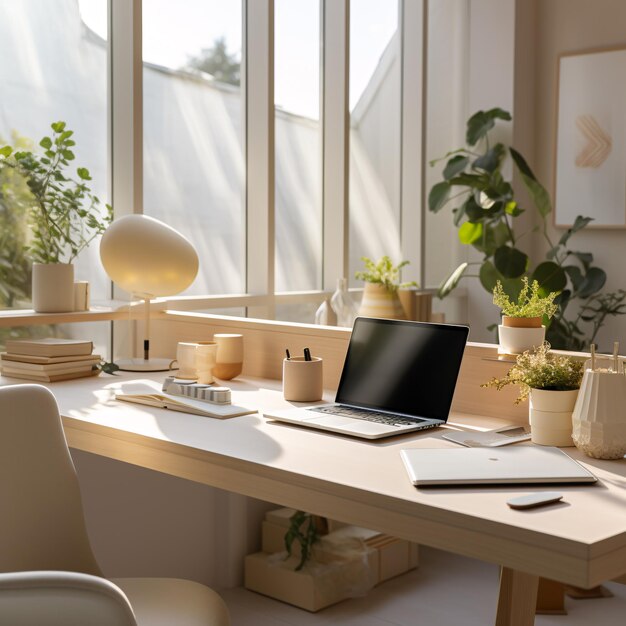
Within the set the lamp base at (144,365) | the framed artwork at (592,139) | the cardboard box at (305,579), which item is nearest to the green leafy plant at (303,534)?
the cardboard box at (305,579)

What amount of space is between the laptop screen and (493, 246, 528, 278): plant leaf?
2.39m

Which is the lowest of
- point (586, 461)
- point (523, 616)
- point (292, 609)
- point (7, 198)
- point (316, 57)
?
point (292, 609)

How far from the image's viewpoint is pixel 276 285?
13.2 ft

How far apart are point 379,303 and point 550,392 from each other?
5.62 ft

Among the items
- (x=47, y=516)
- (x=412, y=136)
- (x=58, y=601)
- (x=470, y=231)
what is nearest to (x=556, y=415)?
(x=47, y=516)

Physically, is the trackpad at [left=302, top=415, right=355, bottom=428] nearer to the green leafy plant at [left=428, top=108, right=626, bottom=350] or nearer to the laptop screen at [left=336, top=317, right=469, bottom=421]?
the laptop screen at [left=336, top=317, right=469, bottom=421]

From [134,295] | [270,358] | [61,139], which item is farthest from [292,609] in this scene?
[61,139]

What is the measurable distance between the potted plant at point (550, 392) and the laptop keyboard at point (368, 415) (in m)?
0.26

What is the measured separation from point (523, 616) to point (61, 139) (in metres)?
1.88

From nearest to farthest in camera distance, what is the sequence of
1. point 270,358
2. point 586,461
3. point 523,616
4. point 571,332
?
point 586,461, point 523,616, point 270,358, point 571,332

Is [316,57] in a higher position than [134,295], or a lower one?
higher

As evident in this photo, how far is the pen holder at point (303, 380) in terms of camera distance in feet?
7.34

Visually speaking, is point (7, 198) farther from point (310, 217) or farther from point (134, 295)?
point (310, 217)

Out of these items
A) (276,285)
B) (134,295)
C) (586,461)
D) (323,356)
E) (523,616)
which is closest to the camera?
(586,461)
